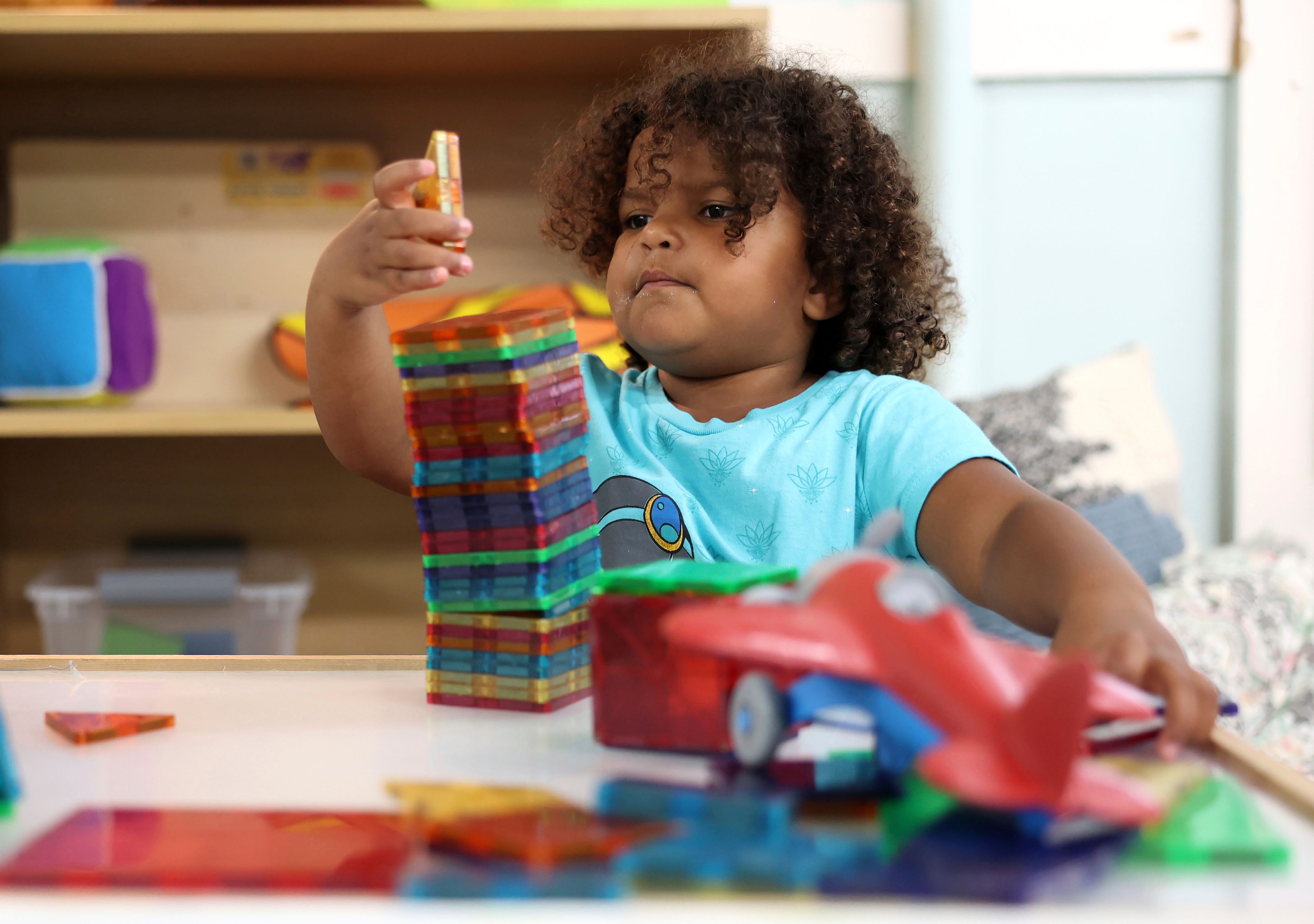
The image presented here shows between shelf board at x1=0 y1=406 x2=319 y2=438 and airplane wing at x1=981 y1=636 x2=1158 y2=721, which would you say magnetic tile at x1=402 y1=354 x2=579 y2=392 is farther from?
shelf board at x1=0 y1=406 x2=319 y2=438

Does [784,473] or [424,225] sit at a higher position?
[424,225]

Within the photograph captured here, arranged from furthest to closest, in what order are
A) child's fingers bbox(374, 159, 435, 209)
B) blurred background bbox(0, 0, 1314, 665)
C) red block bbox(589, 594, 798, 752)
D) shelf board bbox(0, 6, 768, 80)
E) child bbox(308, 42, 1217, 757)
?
blurred background bbox(0, 0, 1314, 665)
shelf board bbox(0, 6, 768, 80)
child bbox(308, 42, 1217, 757)
child's fingers bbox(374, 159, 435, 209)
red block bbox(589, 594, 798, 752)

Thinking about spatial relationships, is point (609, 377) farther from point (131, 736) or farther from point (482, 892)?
point (482, 892)

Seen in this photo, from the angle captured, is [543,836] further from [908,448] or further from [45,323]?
[45,323]

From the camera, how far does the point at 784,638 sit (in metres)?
0.35

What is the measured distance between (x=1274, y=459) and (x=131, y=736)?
167cm

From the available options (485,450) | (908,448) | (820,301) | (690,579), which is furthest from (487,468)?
(820,301)

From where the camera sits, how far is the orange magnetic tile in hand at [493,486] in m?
0.48

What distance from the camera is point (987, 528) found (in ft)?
2.17

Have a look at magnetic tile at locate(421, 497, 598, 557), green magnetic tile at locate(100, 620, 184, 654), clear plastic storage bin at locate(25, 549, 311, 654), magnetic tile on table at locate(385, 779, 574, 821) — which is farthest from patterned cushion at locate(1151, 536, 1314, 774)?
green magnetic tile at locate(100, 620, 184, 654)

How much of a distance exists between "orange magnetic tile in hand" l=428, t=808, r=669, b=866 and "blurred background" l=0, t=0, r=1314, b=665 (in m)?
1.31

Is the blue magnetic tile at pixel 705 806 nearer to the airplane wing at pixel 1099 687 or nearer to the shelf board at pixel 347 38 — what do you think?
the airplane wing at pixel 1099 687

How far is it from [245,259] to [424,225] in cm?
126

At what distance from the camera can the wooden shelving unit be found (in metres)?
1.64
